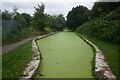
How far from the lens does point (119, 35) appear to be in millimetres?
10711

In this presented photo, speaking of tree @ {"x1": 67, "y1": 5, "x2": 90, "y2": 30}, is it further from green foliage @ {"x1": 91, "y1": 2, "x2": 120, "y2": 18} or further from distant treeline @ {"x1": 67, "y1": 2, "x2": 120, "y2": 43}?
green foliage @ {"x1": 91, "y1": 2, "x2": 120, "y2": 18}

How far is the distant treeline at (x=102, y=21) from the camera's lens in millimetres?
11962

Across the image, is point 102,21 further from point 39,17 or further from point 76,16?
point 76,16

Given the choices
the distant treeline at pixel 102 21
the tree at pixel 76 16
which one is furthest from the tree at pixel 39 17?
the tree at pixel 76 16

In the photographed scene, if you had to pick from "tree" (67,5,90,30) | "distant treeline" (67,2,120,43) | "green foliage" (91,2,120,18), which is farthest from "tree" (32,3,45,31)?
"tree" (67,5,90,30)

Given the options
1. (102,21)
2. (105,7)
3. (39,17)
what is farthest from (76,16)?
(102,21)

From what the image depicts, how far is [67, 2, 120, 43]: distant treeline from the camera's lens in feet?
39.2

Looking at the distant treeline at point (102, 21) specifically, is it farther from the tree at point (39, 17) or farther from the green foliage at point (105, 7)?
the tree at point (39, 17)

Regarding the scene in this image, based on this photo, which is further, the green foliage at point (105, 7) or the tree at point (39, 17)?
the tree at point (39, 17)

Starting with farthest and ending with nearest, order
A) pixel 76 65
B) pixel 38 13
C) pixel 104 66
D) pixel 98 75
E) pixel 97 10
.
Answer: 1. pixel 38 13
2. pixel 97 10
3. pixel 76 65
4. pixel 104 66
5. pixel 98 75

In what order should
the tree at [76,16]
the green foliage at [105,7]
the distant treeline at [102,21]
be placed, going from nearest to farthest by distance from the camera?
the distant treeline at [102,21] < the green foliage at [105,7] < the tree at [76,16]

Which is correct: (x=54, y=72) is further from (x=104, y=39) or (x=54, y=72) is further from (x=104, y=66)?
(x=104, y=39)

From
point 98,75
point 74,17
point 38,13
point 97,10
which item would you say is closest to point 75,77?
point 98,75

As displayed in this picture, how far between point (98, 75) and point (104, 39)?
26.9ft
